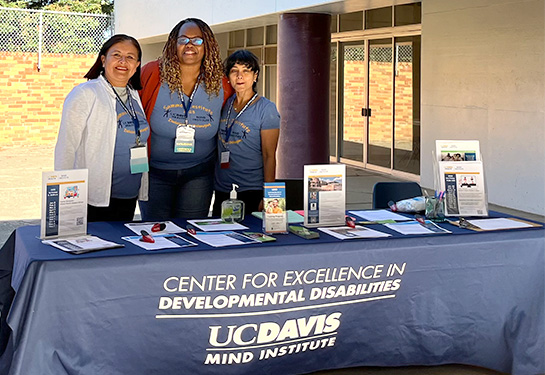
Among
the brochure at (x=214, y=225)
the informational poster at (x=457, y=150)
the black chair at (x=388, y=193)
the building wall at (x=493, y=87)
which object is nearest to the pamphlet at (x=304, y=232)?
the brochure at (x=214, y=225)

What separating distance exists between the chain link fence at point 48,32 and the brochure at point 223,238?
1298cm

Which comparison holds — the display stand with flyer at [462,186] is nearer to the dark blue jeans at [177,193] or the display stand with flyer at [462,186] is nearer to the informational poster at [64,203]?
the dark blue jeans at [177,193]

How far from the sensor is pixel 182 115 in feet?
13.4

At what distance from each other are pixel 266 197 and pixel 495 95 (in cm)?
560

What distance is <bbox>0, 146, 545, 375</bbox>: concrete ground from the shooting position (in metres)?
3.79

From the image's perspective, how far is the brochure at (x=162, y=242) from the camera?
327 cm

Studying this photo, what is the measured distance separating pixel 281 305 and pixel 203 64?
57.2 inches

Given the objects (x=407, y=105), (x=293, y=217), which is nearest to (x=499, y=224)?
(x=293, y=217)

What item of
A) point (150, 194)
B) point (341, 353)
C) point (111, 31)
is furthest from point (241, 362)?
point (111, 31)

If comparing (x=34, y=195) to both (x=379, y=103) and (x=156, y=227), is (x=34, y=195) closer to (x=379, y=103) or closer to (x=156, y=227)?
(x=379, y=103)

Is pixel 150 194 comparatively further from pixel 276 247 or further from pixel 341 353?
pixel 341 353

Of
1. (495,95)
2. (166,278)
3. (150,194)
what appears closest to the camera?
(166,278)

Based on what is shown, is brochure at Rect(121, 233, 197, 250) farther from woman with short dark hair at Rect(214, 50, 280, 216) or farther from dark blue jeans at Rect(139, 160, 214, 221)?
woman with short dark hair at Rect(214, 50, 280, 216)

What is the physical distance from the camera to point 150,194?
421cm
